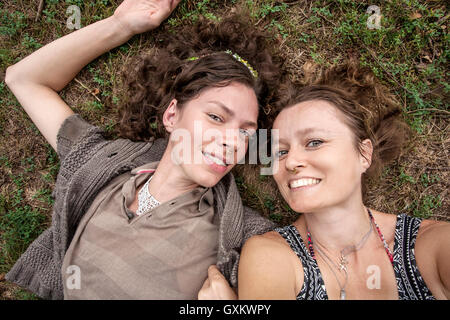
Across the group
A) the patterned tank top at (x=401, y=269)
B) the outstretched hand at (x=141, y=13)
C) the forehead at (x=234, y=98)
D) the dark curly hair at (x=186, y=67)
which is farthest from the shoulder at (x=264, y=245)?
the outstretched hand at (x=141, y=13)

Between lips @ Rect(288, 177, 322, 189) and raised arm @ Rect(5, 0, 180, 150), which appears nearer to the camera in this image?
lips @ Rect(288, 177, 322, 189)

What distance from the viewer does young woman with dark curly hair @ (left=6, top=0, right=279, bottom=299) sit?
2672mm

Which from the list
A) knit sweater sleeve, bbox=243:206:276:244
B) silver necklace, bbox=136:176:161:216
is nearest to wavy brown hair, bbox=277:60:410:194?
knit sweater sleeve, bbox=243:206:276:244

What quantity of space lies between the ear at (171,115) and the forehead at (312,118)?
99cm

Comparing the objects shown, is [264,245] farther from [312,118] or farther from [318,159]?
[312,118]

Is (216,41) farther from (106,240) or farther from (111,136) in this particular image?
(106,240)

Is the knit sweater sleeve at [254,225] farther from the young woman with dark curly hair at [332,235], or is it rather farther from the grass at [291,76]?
the grass at [291,76]

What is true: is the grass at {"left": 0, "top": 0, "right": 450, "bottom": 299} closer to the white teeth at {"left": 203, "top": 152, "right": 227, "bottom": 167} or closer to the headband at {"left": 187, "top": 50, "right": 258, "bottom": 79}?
the headband at {"left": 187, "top": 50, "right": 258, "bottom": 79}

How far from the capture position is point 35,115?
3.29 meters

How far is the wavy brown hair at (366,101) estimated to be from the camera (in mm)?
2844
